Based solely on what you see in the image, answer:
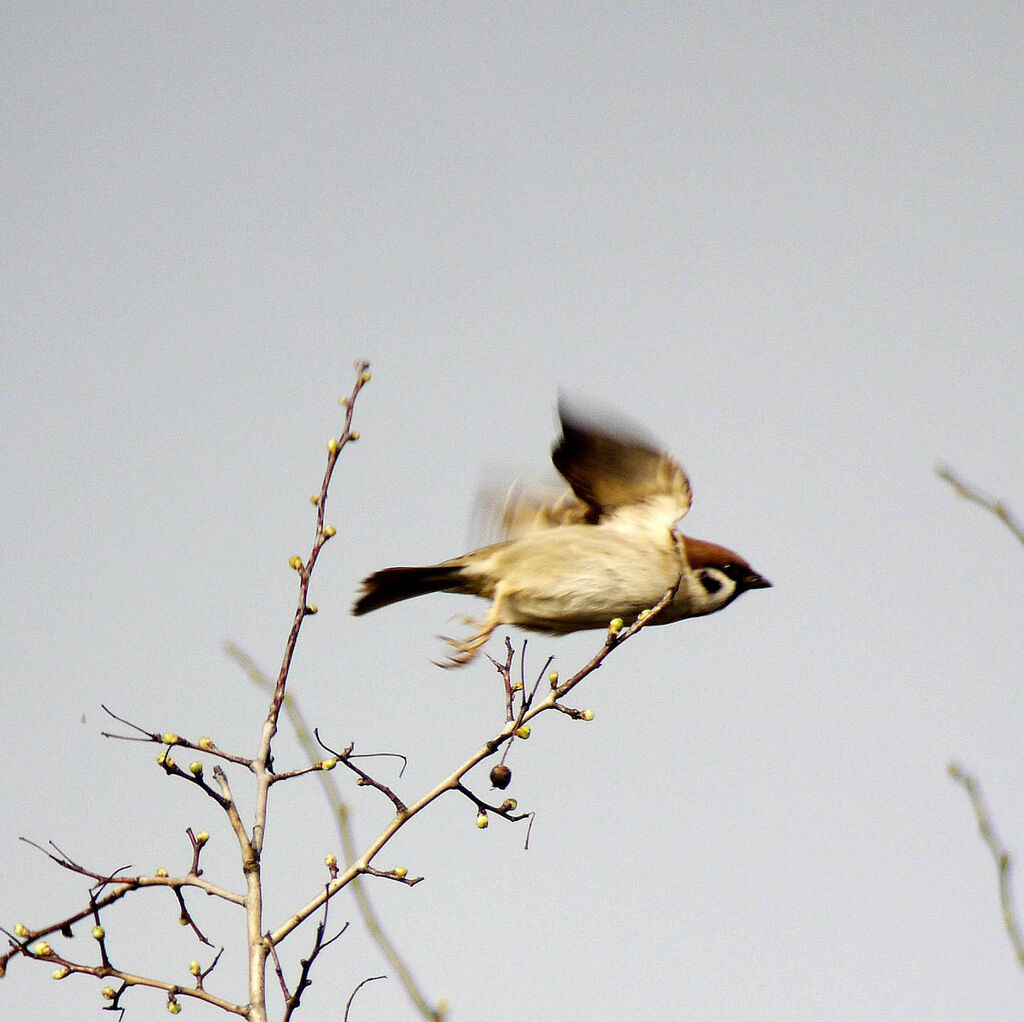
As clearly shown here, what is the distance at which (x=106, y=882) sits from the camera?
2379 mm

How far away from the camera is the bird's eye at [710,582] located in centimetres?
513

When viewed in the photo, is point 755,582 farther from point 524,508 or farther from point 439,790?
point 439,790

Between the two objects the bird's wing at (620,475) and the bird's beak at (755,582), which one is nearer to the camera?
the bird's wing at (620,475)

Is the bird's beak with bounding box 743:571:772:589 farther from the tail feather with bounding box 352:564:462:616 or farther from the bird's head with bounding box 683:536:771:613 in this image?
the tail feather with bounding box 352:564:462:616

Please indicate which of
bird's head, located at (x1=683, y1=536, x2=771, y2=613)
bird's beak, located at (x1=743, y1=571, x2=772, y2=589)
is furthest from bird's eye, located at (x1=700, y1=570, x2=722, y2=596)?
bird's beak, located at (x1=743, y1=571, x2=772, y2=589)

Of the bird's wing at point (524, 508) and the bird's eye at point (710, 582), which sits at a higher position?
the bird's wing at point (524, 508)

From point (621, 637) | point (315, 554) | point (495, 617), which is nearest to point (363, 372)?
point (315, 554)

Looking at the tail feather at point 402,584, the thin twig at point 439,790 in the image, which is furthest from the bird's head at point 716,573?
the thin twig at point 439,790

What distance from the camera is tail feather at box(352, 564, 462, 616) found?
4902mm

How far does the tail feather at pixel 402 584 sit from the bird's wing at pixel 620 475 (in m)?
0.65

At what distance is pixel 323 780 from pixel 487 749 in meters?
0.48

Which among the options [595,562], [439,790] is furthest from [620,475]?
[439,790]

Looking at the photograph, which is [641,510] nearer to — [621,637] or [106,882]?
[621,637]

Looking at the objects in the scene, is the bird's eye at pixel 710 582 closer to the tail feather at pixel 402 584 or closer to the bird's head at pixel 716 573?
the bird's head at pixel 716 573
